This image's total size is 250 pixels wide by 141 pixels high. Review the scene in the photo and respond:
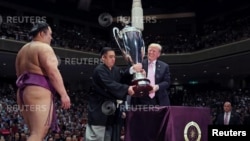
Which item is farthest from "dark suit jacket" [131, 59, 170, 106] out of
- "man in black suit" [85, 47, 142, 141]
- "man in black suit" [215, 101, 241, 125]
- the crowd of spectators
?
the crowd of spectators

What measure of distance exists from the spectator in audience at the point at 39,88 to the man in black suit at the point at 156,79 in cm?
112

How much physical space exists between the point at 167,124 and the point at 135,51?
0.86 m

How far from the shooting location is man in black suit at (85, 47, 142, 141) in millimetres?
3461

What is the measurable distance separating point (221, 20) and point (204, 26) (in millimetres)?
1035

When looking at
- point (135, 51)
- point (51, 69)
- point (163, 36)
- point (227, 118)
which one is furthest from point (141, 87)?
point (163, 36)

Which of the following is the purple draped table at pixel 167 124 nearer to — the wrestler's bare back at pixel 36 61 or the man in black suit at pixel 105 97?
the man in black suit at pixel 105 97

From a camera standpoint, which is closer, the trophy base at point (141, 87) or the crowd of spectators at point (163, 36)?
the trophy base at point (141, 87)

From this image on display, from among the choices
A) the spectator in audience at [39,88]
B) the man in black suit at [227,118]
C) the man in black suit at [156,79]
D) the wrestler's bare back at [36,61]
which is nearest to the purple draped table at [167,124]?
the man in black suit at [156,79]

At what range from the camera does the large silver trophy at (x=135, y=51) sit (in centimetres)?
350

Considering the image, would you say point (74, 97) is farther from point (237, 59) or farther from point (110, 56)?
point (110, 56)

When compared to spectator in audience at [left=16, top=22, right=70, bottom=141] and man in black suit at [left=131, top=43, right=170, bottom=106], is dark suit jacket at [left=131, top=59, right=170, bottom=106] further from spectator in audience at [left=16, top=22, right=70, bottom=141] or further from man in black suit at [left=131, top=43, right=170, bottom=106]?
spectator in audience at [left=16, top=22, right=70, bottom=141]

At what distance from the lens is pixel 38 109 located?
9.11ft

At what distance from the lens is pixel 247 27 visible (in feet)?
56.4

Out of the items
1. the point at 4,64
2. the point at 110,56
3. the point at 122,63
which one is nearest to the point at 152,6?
the point at 122,63
